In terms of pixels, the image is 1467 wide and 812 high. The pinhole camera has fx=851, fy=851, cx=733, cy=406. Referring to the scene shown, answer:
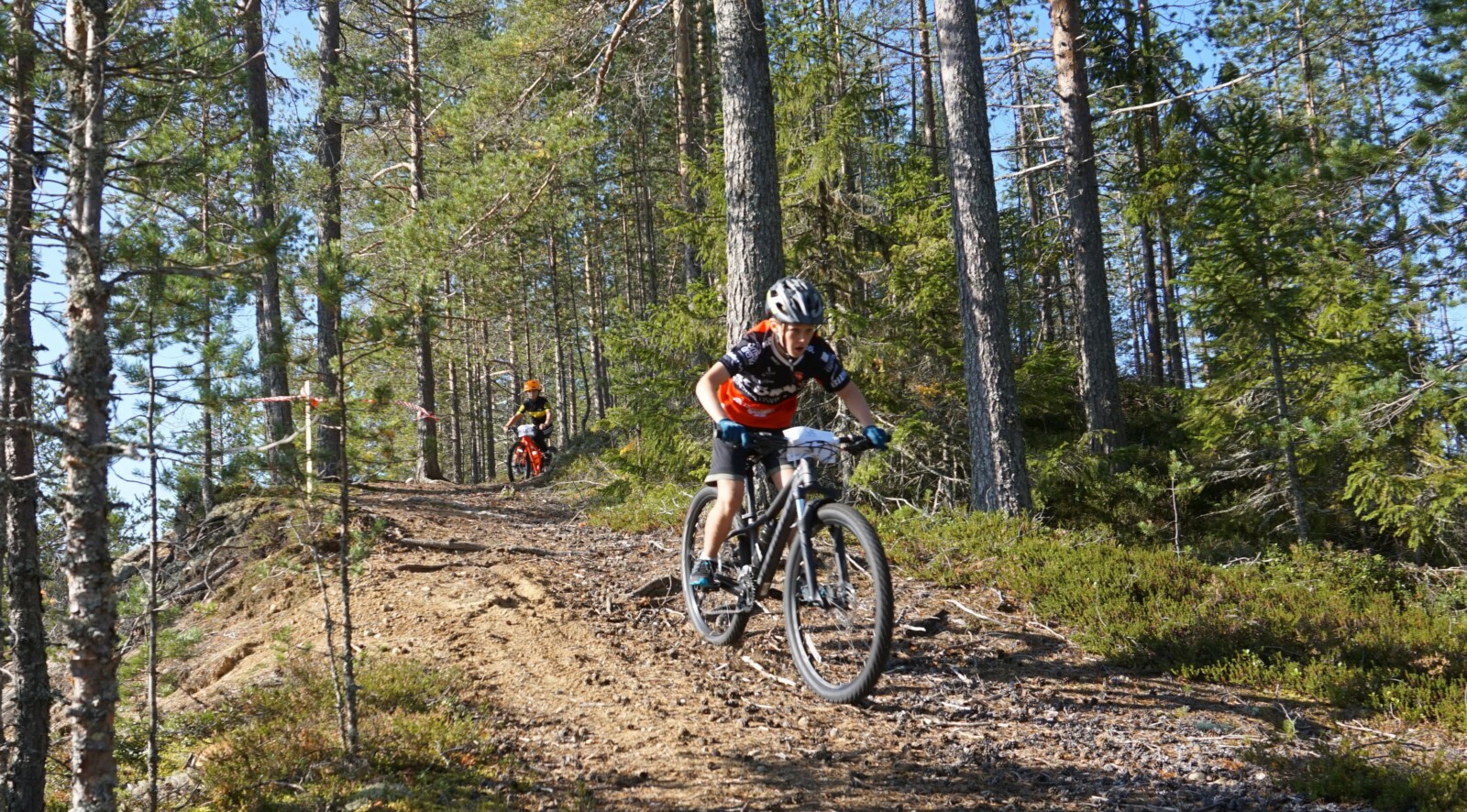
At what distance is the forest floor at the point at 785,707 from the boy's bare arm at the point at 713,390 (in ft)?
5.59

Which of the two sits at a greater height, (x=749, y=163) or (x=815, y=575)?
(x=749, y=163)

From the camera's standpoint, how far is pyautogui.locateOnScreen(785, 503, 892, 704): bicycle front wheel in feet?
14.0

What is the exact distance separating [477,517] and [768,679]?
22.9ft

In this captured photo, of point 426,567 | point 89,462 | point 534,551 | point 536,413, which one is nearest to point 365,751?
point 89,462

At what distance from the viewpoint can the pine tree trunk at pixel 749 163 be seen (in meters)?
7.49

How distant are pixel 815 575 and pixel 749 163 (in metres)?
4.22

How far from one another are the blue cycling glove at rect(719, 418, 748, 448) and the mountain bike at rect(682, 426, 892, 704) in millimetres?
77

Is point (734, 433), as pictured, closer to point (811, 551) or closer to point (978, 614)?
point (811, 551)

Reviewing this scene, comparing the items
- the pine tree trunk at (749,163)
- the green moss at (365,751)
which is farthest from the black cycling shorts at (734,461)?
the pine tree trunk at (749,163)

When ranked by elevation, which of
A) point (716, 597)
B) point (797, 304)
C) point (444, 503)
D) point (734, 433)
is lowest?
point (716, 597)

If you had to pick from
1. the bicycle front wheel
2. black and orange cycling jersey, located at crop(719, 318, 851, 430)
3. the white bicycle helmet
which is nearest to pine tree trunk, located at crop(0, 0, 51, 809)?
black and orange cycling jersey, located at crop(719, 318, 851, 430)

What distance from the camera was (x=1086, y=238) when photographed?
11.7 m

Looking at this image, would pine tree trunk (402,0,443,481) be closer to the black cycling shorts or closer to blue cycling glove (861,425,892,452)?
the black cycling shorts

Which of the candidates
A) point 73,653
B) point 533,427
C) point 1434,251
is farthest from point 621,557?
point 533,427
